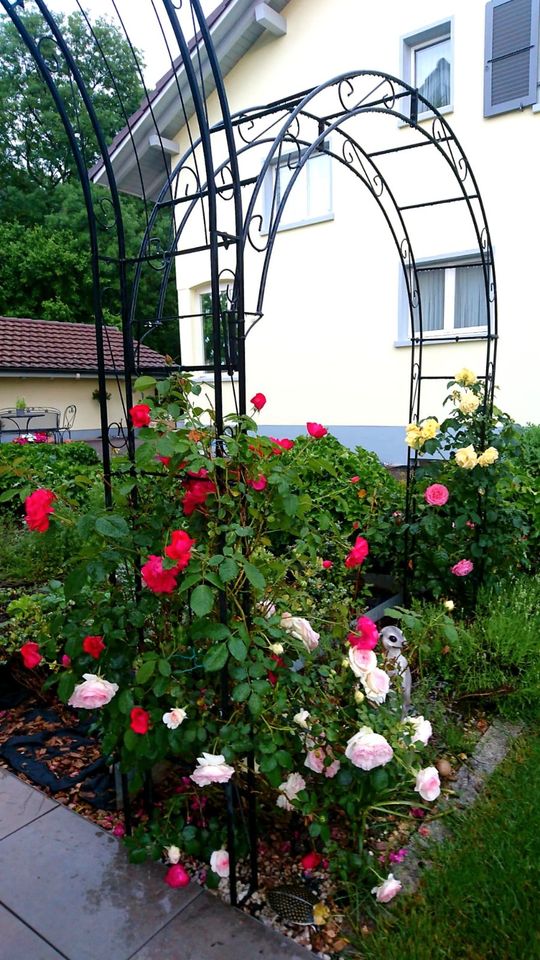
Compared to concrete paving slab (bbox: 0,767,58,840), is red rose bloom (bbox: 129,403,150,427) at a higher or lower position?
higher

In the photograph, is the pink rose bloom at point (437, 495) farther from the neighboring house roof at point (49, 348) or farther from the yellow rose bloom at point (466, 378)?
the neighboring house roof at point (49, 348)

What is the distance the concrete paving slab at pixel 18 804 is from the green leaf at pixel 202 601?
116cm

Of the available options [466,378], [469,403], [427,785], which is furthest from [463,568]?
[427,785]

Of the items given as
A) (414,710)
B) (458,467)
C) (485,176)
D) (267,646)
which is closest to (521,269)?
(485,176)

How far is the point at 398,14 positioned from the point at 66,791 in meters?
8.29

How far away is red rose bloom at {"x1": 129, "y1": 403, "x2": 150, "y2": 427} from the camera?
5.18 feet

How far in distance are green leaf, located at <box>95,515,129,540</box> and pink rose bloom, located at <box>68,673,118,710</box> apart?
0.42 meters

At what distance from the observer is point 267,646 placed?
1652mm

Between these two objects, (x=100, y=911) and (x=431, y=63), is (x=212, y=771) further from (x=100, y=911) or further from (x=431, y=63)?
(x=431, y=63)

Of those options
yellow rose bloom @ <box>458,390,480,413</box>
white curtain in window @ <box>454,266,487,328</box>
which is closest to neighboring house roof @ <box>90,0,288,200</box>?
white curtain in window @ <box>454,266,487,328</box>

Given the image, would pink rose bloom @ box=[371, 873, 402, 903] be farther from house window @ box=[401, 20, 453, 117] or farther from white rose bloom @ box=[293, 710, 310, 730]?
house window @ box=[401, 20, 453, 117]

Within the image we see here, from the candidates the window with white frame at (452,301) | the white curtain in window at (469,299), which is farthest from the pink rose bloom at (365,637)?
the white curtain in window at (469,299)

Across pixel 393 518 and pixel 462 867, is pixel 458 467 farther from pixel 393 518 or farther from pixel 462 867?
pixel 462 867

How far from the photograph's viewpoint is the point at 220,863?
1.63 m
